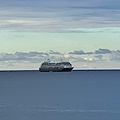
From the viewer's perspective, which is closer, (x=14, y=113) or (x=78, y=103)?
(x=14, y=113)

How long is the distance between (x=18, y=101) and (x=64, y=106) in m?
19.4

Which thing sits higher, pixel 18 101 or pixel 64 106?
pixel 18 101

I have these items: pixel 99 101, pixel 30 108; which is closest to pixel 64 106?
pixel 30 108

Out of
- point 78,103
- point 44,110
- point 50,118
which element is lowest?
point 50,118

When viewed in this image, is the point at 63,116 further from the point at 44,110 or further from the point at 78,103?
the point at 78,103

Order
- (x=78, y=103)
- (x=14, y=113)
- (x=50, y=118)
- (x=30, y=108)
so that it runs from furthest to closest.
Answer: (x=78, y=103) < (x=30, y=108) < (x=14, y=113) < (x=50, y=118)

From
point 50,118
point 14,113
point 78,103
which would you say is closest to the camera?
point 50,118

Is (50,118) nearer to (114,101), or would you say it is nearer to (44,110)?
(44,110)

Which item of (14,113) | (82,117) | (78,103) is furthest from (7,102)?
(82,117)

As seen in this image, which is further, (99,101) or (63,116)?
(99,101)

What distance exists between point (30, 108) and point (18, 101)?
20141 millimetres

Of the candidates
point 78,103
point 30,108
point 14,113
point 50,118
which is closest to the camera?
point 50,118

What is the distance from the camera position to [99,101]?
470 ft

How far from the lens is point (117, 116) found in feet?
362
